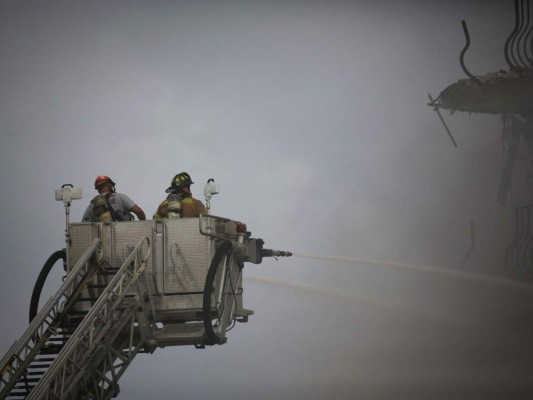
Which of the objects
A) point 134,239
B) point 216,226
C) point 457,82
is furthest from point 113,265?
point 457,82

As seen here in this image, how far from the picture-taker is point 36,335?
57.0ft

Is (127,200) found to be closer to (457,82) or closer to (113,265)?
(113,265)

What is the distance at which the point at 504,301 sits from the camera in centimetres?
2670

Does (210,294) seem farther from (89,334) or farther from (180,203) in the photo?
(180,203)

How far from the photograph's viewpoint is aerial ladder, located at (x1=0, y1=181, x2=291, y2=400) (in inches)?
672

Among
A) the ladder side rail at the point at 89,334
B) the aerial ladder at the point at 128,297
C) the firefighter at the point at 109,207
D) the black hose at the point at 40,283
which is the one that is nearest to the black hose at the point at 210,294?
the aerial ladder at the point at 128,297

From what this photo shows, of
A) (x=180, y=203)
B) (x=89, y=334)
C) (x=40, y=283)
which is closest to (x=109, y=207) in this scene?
(x=180, y=203)

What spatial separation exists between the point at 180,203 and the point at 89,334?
280cm

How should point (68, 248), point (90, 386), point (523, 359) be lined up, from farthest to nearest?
point (523, 359)
point (68, 248)
point (90, 386)

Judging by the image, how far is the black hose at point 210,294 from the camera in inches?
673

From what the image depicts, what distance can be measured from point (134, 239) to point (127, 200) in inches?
42.5

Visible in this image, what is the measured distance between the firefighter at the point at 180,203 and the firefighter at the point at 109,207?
514 millimetres

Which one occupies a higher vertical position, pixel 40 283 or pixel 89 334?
pixel 40 283

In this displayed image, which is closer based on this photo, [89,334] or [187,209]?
[89,334]
